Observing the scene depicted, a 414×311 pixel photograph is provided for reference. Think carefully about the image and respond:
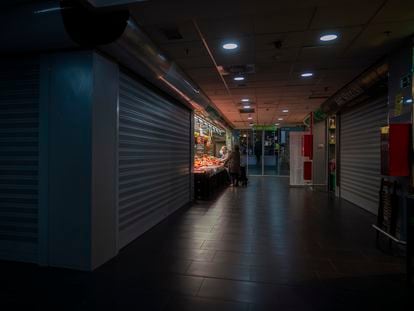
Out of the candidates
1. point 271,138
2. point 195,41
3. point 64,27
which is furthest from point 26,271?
point 271,138

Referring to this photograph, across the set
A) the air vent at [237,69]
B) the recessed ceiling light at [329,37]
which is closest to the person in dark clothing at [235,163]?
the air vent at [237,69]

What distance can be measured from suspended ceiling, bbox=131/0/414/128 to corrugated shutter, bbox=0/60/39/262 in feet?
5.56

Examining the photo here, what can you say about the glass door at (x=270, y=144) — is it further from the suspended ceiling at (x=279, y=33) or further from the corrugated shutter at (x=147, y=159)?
the suspended ceiling at (x=279, y=33)

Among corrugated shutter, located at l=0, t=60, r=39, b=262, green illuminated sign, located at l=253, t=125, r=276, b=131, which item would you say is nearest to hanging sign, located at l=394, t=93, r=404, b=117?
corrugated shutter, located at l=0, t=60, r=39, b=262

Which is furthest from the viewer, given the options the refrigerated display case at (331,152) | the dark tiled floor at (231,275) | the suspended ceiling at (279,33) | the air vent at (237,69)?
the refrigerated display case at (331,152)

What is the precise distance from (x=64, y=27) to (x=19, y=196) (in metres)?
2.14

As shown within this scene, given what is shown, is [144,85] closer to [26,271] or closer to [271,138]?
[26,271]

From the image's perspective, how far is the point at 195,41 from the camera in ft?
12.2

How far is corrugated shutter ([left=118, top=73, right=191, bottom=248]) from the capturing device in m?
3.90

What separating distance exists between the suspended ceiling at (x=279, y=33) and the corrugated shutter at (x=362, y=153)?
3.61ft

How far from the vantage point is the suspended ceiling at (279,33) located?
269 cm

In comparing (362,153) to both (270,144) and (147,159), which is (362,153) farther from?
(270,144)

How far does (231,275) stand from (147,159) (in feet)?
8.43

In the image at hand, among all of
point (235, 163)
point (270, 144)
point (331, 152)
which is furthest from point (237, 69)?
point (270, 144)
